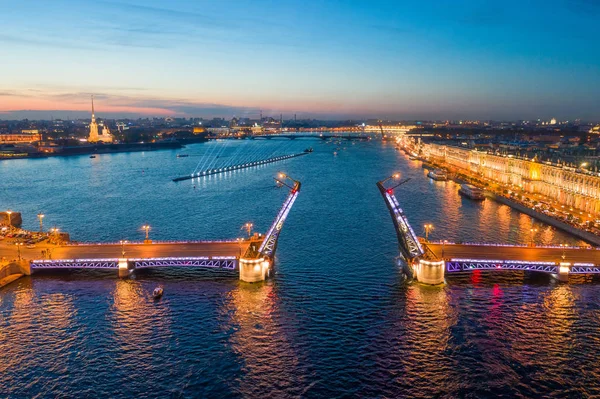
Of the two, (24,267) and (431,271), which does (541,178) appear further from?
(24,267)

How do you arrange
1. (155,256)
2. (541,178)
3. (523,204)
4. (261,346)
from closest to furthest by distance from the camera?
(261,346)
(155,256)
(523,204)
(541,178)

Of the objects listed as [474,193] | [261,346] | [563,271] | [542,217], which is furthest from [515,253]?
[474,193]

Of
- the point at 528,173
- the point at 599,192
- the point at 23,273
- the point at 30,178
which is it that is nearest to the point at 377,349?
the point at 23,273

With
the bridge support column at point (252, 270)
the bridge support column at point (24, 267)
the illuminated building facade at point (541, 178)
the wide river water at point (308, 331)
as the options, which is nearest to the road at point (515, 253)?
the wide river water at point (308, 331)

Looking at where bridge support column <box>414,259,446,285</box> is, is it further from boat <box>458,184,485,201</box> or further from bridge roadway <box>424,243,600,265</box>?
boat <box>458,184,485,201</box>

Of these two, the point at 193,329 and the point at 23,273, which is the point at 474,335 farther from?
the point at 23,273

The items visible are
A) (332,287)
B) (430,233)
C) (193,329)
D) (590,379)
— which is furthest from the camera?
(430,233)

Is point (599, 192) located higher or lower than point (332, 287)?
higher
